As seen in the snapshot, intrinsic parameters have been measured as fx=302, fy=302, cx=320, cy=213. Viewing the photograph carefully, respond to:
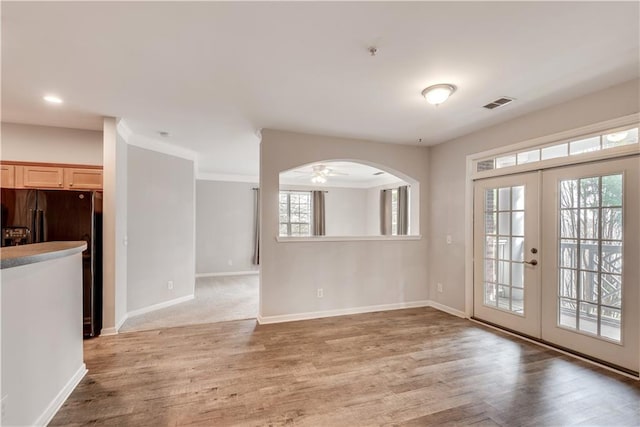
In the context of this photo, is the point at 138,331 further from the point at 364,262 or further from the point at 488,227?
the point at 488,227

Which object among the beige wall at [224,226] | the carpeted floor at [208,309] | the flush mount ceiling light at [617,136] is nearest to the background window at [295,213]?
the beige wall at [224,226]

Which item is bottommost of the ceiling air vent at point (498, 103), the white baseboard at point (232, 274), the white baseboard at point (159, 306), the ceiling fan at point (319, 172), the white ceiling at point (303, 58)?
the white baseboard at point (232, 274)

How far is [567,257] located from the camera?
10.6 ft

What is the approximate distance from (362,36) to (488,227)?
319 centimetres

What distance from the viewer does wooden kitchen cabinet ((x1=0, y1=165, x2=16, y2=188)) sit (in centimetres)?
369

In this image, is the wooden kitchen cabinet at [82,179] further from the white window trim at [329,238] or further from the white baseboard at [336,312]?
the white baseboard at [336,312]

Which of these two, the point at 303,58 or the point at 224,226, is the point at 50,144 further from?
the point at 224,226

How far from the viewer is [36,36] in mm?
2076

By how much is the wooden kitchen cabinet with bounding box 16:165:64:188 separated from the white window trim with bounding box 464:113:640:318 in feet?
18.0

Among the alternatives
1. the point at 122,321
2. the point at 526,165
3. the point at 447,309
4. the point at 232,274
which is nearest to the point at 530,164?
the point at 526,165

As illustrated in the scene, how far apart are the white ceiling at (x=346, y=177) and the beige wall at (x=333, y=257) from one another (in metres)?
2.19

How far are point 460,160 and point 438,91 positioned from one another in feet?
6.53

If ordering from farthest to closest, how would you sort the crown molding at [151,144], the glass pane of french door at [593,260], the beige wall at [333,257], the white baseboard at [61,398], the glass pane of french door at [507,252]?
the beige wall at [333,257] → the crown molding at [151,144] → the glass pane of french door at [507,252] → the glass pane of french door at [593,260] → the white baseboard at [61,398]

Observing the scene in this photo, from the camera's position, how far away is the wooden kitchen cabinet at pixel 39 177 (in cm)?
375
